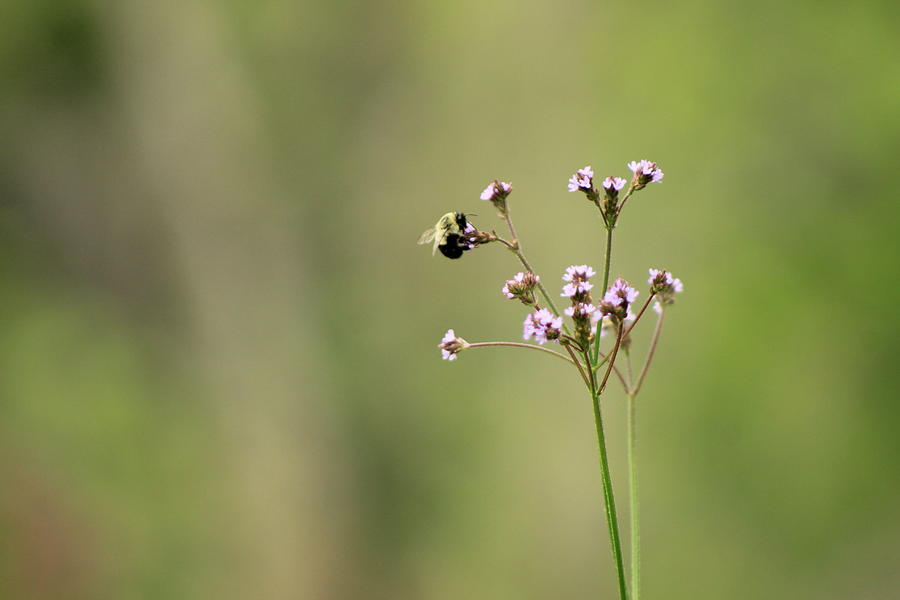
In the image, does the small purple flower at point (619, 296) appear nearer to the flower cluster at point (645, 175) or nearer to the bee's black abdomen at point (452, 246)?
the flower cluster at point (645, 175)

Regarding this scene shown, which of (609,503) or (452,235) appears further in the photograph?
(452,235)

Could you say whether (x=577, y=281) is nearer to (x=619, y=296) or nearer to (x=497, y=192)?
(x=619, y=296)

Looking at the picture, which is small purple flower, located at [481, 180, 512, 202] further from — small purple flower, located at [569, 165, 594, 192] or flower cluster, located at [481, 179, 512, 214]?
small purple flower, located at [569, 165, 594, 192]

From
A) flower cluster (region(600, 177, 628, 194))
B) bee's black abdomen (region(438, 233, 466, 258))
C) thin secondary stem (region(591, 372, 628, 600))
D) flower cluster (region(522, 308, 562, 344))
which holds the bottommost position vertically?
thin secondary stem (region(591, 372, 628, 600))

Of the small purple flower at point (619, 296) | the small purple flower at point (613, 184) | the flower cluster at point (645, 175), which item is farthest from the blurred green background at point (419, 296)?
the small purple flower at point (619, 296)

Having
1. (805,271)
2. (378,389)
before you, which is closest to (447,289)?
(378,389)

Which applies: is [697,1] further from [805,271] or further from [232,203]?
[232,203]

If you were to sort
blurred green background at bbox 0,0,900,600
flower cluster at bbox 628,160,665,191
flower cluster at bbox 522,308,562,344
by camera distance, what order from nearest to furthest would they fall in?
1. flower cluster at bbox 522,308,562,344
2. flower cluster at bbox 628,160,665,191
3. blurred green background at bbox 0,0,900,600

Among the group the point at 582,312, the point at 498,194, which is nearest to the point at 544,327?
the point at 582,312

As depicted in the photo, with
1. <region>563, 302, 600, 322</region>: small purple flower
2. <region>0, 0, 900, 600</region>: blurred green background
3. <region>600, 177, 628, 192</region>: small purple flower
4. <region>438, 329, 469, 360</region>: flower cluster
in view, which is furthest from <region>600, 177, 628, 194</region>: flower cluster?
<region>0, 0, 900, 600</region>: blurred green background
